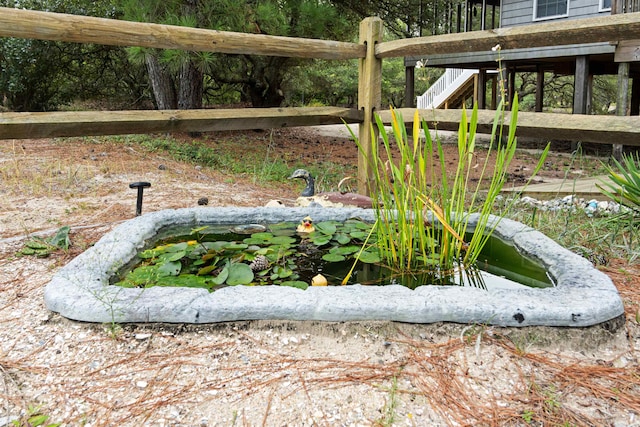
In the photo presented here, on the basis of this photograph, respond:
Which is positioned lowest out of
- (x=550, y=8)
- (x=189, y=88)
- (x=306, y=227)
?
(x=306, y=227)

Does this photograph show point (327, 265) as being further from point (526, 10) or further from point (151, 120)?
point (526, 10)

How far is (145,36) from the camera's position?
2916mm

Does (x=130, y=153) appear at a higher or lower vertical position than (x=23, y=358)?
higher

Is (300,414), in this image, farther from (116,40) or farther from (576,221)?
(576,221)

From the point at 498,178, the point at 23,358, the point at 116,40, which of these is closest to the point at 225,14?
the point at 116,40

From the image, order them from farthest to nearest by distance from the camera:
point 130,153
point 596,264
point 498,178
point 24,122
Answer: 1. point 130,153
2. point 24,122
3. point 596,264
4. point 498,178

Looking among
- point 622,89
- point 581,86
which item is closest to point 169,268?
point 622,89

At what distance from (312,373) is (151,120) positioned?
217cm

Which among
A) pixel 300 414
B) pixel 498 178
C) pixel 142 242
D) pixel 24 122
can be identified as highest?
pixel 24 122

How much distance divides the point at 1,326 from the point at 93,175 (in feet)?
10.7

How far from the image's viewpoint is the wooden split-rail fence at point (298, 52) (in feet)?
8.59

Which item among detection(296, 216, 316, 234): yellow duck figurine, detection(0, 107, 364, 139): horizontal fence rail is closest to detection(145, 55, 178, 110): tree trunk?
detection(0, 107, 364, 139): horizontal fence rail

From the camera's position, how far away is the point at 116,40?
9.33 ft

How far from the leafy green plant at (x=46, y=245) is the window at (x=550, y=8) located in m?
10.9
